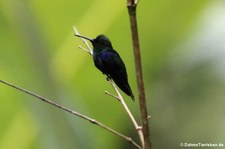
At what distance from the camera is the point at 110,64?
529 mm

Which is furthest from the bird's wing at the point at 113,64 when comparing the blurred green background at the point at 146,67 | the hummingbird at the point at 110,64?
the blurred green background at the point at 146,67

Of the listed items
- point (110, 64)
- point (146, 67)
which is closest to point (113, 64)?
point (110, 64)

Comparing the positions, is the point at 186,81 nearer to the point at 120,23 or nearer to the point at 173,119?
the point at 173,119

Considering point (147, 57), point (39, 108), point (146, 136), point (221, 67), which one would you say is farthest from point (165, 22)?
point (146, 136)

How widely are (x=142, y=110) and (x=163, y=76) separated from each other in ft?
2.90

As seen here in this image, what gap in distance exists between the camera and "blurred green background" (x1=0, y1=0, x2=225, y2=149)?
116cm

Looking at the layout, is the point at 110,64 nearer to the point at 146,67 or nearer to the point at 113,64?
the point at 113,64

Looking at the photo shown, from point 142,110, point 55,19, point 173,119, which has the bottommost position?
point 173,119

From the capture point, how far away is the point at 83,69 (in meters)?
1.26

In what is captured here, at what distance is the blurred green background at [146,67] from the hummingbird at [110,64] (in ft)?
1.45

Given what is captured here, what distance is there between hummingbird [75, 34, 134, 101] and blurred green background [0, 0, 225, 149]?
0.44m

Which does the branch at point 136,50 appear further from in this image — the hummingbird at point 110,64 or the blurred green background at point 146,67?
the blurred green background at point 146,67

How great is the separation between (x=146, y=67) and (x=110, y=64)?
2.77 ft

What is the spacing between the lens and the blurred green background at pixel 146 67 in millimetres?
1164
